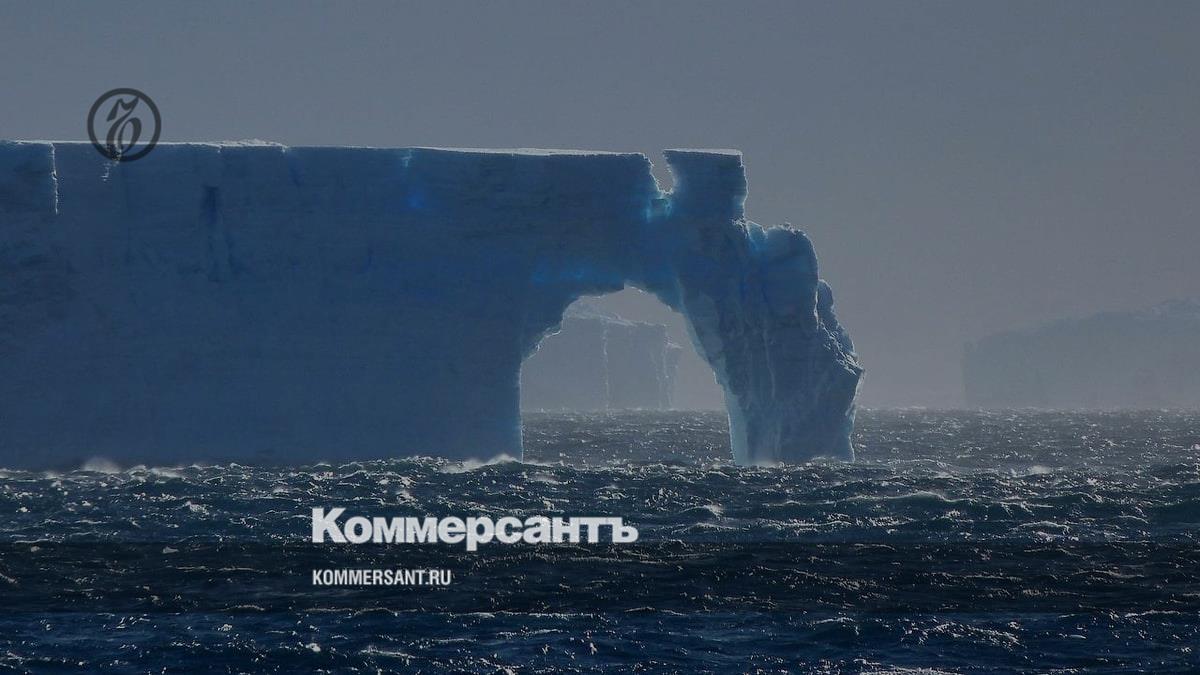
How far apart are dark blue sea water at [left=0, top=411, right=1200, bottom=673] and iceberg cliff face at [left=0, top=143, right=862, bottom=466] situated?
3.61 ft

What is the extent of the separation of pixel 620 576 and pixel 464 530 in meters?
3.30

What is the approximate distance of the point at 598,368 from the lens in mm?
73750

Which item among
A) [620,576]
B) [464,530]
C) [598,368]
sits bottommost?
[620,576]

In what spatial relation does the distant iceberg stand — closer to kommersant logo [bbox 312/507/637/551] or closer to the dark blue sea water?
the dark blue sea water

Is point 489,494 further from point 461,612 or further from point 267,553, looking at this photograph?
point 461,612

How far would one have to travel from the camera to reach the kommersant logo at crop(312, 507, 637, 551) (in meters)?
15.0

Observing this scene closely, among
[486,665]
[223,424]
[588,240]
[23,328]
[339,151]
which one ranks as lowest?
[486,665]

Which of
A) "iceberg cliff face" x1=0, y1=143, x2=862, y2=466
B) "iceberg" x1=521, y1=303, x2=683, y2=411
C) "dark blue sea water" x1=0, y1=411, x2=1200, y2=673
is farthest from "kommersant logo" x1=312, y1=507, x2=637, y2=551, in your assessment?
"iceberg" x1=521, y1=303, x2=683, y2=411

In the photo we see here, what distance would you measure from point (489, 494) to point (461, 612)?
23.0 ft

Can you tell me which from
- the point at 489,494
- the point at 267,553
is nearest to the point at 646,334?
the point at 489,494

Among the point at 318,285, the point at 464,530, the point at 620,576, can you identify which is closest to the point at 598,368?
the point at 318,285

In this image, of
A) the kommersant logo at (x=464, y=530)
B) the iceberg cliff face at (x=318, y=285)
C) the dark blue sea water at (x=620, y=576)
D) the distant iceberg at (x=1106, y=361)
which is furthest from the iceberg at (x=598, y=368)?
the kommersant logo at (x=464, y=530)

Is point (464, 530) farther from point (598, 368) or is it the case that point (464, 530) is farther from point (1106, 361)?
point (1106, 361)

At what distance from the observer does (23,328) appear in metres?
21.7
